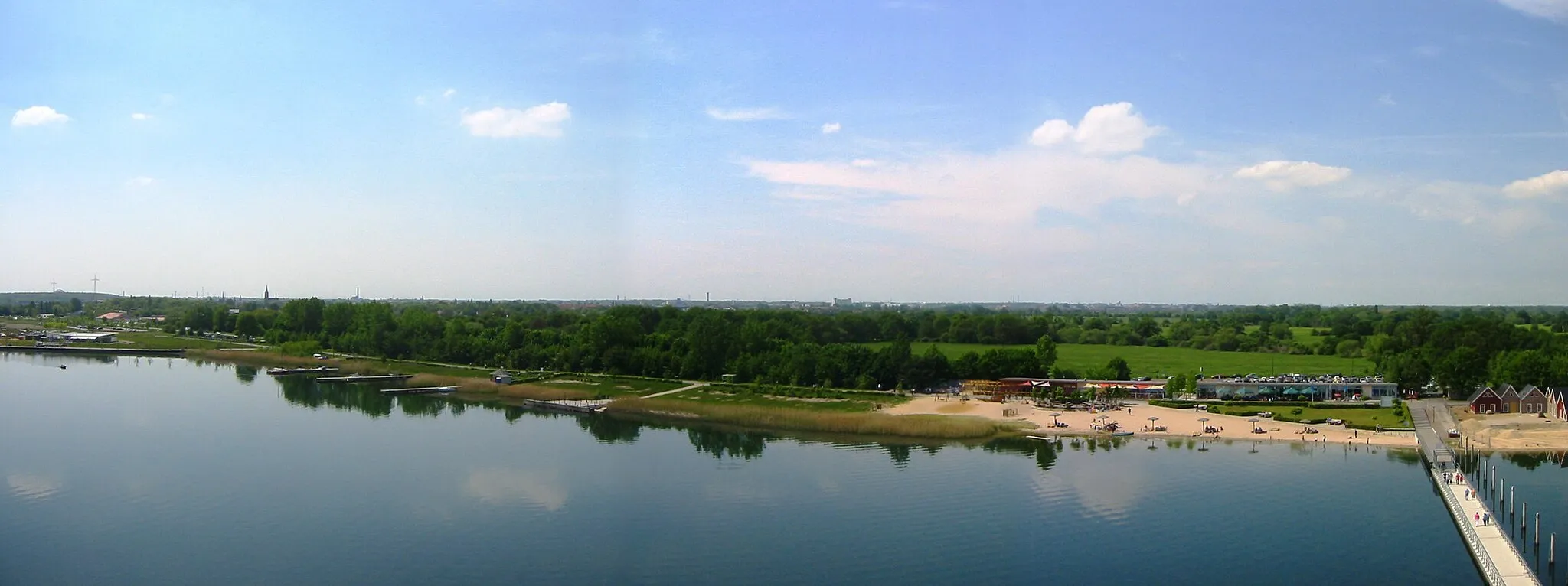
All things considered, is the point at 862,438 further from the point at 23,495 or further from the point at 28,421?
the point at 28,421

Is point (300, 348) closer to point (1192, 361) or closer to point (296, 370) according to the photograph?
point (296, 370)

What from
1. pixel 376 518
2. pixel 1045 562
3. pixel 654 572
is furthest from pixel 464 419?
pixel 1045 562

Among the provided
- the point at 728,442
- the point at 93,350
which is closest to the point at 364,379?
the point at 93,350

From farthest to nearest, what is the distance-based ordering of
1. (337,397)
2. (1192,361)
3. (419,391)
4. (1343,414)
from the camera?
(1192,361) < (419,391) < (337,397) < (1343,414)

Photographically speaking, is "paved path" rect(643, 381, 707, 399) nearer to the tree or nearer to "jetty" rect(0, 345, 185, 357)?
A: the tree

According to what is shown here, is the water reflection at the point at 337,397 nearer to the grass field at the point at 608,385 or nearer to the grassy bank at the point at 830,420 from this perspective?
the grass field at the point at 608,385

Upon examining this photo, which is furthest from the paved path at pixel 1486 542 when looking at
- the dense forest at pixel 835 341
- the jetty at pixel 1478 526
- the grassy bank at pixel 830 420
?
the dense forest at pixel 835 341
